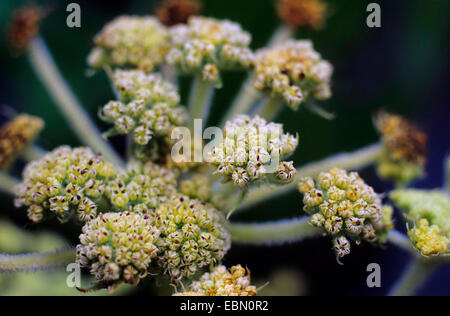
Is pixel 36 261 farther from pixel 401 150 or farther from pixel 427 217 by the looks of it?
pixel 401 150

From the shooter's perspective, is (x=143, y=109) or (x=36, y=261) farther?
(x=143, y=109)

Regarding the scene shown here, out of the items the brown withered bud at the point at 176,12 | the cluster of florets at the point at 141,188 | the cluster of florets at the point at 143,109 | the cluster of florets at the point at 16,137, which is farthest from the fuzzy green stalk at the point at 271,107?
the cluster of florets at the point at 16,137

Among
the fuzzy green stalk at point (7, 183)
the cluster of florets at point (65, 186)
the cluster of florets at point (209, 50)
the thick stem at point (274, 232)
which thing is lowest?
the thick stem at point (274, 232)

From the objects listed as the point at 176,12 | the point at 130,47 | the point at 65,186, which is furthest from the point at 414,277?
the point at 176,12

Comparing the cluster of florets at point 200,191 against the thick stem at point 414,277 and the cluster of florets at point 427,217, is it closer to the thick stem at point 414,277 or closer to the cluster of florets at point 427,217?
the cluster of florets at point 427,217

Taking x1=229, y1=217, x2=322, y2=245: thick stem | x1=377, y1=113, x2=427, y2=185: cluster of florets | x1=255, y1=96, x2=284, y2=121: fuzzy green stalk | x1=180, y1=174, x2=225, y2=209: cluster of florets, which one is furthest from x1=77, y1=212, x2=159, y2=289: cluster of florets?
x1=377, y1=113, x2=427, y2=185: cluster of florets
